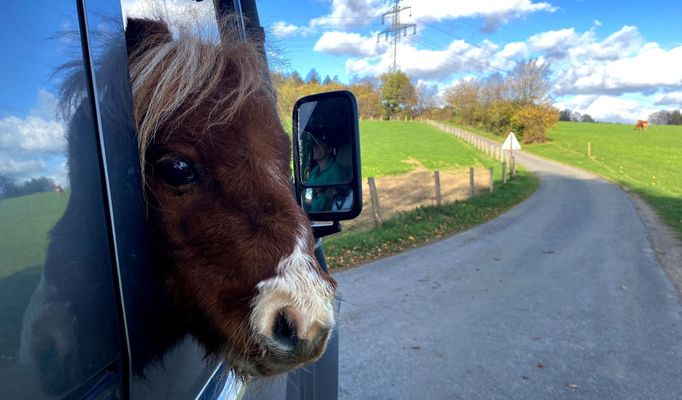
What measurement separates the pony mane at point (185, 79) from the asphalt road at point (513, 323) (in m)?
3.38

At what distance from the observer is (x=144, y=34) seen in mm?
1477

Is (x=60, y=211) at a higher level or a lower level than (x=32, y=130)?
lower

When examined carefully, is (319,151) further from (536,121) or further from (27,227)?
(536,121)

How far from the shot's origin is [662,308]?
20.1 feet

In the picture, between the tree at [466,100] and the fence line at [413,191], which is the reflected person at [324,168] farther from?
the tree at [466,100]

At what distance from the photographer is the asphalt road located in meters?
4.25

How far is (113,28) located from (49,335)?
28.4 inches

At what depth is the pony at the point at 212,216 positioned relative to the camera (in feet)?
3.96

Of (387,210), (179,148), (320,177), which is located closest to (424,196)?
(387,210)

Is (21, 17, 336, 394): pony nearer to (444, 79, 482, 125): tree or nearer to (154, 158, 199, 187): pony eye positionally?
(154, 158, 199, 187): pony eye

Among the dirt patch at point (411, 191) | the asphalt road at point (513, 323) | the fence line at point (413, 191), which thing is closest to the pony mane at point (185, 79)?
the asphalt road at point (513, 323)

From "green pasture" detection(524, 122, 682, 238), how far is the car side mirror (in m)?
12.1

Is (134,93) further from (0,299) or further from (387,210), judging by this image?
(387,210)

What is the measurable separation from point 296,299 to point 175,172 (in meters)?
0.52
